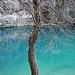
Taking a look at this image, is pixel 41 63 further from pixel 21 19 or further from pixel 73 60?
pixel 21 19

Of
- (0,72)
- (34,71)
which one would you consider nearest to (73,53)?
(0,72)

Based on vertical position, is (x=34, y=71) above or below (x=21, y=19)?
below

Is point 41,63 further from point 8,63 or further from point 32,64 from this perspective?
point 32,64

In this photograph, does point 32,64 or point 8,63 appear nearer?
point 32,64

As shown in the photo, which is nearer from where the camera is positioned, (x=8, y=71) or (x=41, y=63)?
(x=8, y=71)

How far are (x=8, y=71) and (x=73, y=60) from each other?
3747mm

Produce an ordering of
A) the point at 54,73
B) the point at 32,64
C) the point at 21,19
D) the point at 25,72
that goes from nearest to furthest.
Answer: the point at 32,64, the point at 54,73, the point at 25,72, the point at 21,19

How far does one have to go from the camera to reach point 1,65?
19.0 feet

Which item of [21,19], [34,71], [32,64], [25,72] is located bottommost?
[25,72]

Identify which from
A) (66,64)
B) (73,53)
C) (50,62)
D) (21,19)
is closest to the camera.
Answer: (66,64)

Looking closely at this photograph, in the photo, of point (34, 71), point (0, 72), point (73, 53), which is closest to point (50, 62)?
point (73, 53)

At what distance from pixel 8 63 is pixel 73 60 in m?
3.82

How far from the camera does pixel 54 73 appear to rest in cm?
464

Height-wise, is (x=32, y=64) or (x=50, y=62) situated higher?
(x=32, y=64)
